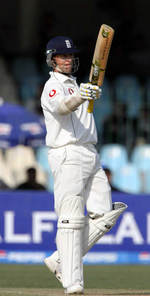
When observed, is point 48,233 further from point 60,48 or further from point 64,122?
point 60,48

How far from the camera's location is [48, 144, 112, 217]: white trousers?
5.99 m

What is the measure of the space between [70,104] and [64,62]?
0.51 m

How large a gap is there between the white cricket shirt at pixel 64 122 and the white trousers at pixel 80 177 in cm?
6

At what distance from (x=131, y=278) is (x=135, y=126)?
6433mm

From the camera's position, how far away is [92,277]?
342 inches

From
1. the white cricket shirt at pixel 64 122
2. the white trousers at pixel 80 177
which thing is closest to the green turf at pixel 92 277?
the white trousers at pixel 80 177

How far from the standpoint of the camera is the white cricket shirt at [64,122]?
6.00 meters

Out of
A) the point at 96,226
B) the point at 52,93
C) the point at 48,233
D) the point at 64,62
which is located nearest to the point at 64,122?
the point at 52,93

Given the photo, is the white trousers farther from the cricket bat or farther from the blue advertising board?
Result: the blue advertising board

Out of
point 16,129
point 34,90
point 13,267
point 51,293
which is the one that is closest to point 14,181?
point 16,129

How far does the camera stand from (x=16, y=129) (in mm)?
12344

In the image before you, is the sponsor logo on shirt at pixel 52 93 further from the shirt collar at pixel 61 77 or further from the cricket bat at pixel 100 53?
the cricket bat at pixel 100 53

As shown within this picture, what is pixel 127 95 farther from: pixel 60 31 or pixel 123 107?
pixel 60 31

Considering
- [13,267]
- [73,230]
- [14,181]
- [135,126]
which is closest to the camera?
[73,230]
